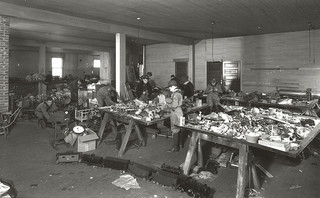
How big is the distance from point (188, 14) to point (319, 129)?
19.6 ft

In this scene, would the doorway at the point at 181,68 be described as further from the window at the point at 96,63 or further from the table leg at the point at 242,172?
the window at the point at 96,63

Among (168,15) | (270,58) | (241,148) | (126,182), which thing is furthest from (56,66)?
(241,148)

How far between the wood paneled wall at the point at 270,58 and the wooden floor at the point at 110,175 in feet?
20.5

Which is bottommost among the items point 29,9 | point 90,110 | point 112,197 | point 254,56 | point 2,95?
point 112,197

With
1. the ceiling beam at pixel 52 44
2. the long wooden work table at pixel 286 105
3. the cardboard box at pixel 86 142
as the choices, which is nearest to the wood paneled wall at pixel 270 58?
the long wooden work table at pixel 286 105

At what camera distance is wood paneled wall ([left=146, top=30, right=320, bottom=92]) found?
484 inches

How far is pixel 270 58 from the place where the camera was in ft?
44.1

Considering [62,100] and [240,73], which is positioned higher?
[240,73]

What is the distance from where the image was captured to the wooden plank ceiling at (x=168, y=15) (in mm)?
7852

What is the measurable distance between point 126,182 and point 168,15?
6.72m

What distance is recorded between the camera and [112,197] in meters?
4.24

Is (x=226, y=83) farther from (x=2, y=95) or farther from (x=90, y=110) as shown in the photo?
(x=2, y=95)

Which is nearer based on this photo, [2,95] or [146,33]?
[2,95]

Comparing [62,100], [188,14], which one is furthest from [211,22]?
[62,100]
